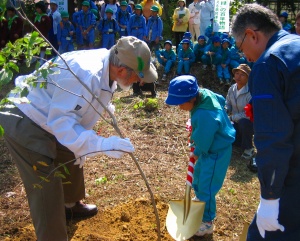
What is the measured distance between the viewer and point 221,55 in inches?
327

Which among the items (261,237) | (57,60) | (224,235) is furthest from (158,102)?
(261,237)

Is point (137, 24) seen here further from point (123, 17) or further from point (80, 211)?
point (80, 211)

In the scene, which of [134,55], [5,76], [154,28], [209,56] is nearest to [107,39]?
[154,28]

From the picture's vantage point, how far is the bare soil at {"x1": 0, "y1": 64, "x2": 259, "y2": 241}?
3531 mm

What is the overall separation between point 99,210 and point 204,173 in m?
1.19

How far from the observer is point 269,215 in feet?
6.63

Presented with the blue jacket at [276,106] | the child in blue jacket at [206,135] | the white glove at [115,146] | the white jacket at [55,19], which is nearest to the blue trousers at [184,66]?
the white jacket at [55,19]

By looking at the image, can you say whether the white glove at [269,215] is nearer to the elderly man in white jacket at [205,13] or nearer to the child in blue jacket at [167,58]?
the child in blue jacket at [167,58]

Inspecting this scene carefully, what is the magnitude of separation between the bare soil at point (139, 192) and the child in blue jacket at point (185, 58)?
106 inches

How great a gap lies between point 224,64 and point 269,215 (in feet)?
21.1

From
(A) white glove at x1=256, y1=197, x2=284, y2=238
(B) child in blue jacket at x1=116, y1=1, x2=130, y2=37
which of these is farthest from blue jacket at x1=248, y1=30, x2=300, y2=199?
(B) child in blue jacket at x1=116, y1=1, x2=130, y2=37

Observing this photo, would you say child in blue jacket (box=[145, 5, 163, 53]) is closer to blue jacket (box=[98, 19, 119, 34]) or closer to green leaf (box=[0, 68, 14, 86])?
blue jacket (box=[98, 19, 119, 34])

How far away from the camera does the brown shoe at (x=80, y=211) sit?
3.68 meters

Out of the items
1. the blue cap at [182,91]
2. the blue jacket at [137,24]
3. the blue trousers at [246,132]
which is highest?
the blue cap at [182,91]
